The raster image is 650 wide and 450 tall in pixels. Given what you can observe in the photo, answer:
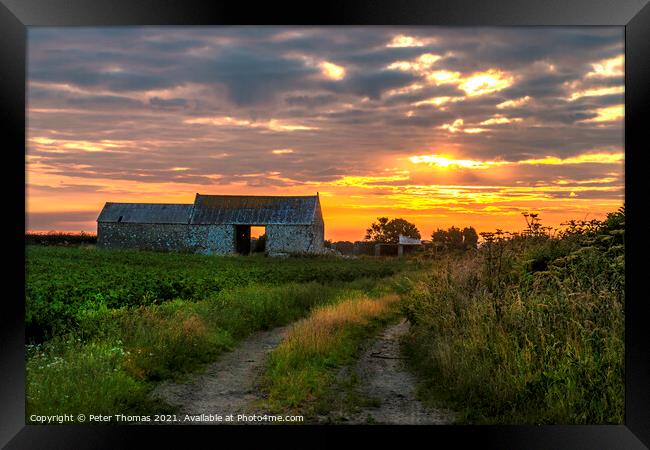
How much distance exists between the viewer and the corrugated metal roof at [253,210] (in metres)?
35.3

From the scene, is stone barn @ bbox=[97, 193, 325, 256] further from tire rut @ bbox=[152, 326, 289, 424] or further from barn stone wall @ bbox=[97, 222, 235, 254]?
tire rut @ bbox=[152, 326, 289, 424]

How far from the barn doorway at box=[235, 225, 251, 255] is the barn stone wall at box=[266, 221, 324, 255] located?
2.94 m

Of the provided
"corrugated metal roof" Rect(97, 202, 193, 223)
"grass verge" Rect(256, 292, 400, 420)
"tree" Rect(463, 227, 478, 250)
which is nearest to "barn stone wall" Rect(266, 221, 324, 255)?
"corrugated metal roof" Rect(97, 202, 193, 223)

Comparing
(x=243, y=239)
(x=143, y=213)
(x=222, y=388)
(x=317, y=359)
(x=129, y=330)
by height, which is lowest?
(x=222, y=388)

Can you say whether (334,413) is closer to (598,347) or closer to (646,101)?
(598,347)

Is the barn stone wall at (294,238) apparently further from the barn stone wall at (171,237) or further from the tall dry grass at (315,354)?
the tall dry grass at (315,354)

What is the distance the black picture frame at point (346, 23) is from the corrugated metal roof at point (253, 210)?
29682mm

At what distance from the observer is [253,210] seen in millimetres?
36312

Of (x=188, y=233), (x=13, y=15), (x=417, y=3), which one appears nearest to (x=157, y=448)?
(x=13, y=15)

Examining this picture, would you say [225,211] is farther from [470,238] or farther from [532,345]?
[532,345]

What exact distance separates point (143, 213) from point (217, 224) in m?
6.53

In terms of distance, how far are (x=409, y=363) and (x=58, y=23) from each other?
6.34m

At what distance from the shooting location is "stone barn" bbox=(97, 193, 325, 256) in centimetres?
3478

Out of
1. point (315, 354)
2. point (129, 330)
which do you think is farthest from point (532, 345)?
point (129, 330)
